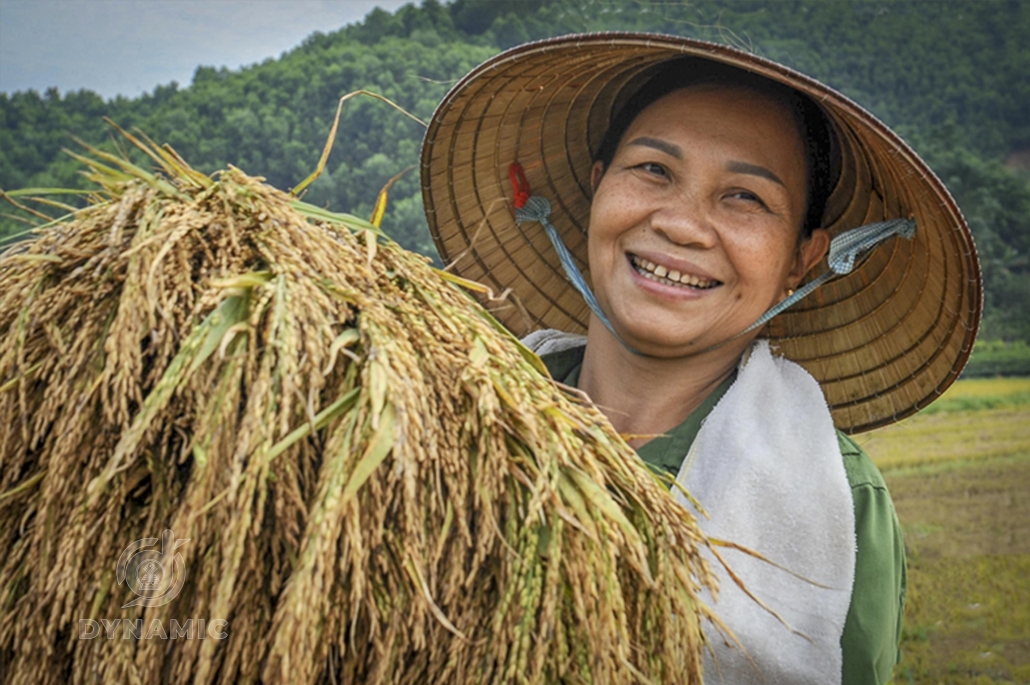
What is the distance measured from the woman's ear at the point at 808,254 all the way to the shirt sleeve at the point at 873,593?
22.3 inches

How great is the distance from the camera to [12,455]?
1.10 meters

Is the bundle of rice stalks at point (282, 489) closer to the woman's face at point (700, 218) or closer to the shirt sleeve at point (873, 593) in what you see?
the shirt sleeve at point (873, 593)

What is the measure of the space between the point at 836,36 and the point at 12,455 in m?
9.13

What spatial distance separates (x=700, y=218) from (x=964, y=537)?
4.10 metres

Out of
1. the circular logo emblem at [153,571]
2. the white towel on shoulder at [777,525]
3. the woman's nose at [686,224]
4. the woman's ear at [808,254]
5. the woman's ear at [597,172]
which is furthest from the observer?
the woman's ear at [597,172]

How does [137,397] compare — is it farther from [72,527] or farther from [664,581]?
[664,581]

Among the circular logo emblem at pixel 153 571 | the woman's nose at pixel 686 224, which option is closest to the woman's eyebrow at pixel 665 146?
the woman's nose at pixel 686 224

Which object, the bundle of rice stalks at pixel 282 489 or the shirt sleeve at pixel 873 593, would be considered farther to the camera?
the shirt sleeve at pixel 873 593

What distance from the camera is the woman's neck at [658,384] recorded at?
2.10 metres

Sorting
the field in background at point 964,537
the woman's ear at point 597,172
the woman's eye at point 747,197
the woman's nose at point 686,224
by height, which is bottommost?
the field in background at point 964,537

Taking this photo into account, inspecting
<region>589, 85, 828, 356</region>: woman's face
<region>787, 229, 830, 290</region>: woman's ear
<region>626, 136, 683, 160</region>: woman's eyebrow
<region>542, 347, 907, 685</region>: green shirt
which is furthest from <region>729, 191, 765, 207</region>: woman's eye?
<region>542, 347, 907, 685</region>: green shirt

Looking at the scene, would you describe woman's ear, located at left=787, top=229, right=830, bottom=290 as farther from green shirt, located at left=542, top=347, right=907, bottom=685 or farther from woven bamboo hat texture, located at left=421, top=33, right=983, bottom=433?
green shirt, located at left=542, top=347, right=907, bottom=685

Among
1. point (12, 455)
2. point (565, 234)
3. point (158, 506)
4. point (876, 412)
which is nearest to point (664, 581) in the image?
point (158, 506)

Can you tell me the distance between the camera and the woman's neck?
2.10 metres
